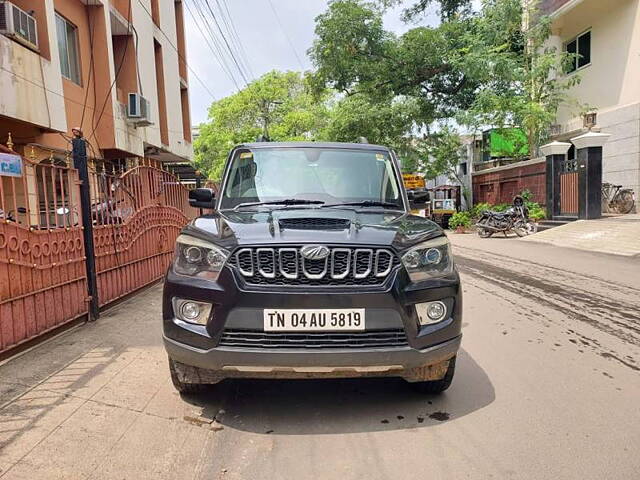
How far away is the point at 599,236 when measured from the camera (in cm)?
1283

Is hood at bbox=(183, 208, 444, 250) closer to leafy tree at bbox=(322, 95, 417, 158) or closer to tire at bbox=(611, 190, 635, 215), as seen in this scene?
tire at bbox=(611, 190, 635, 215)

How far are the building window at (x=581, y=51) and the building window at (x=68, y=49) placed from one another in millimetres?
17404

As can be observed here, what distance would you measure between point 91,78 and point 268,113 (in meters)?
23.1

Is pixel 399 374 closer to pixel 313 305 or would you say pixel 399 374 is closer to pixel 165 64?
pixel 313 305

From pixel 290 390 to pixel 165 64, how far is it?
17.4 m

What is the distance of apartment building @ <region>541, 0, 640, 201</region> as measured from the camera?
54.9 ft

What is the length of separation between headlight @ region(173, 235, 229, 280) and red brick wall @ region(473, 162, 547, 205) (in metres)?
17.4

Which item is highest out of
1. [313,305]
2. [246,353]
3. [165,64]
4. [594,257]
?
[165,64]

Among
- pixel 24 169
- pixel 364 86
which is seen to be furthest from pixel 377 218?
pixel 364 86

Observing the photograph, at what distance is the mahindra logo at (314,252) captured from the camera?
110 inches

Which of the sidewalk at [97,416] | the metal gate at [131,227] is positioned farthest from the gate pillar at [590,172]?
the sidewalk at [97,416]

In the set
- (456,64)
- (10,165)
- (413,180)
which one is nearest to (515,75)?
(456,64)

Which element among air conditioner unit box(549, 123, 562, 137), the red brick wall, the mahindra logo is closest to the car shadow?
the mahindra logo

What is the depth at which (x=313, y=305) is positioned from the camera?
2.77 meters
